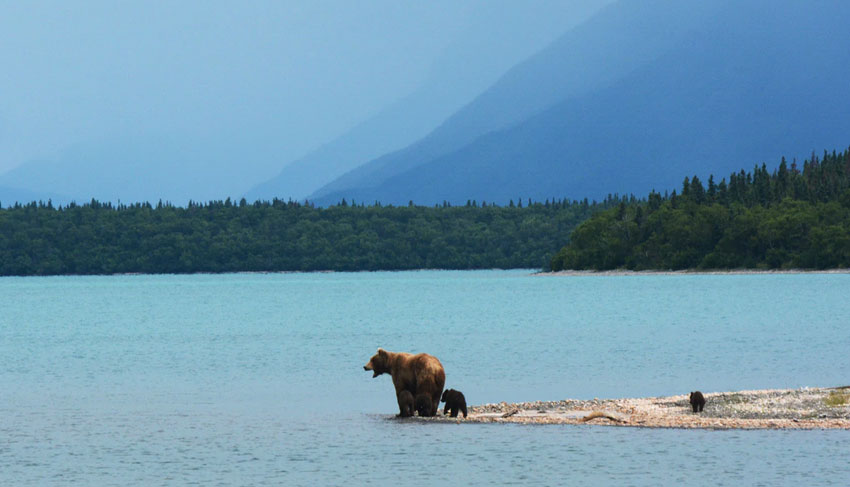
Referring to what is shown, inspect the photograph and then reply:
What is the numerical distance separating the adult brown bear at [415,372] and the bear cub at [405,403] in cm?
9

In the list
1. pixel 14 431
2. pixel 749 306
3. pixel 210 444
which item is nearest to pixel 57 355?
pixel 14 431

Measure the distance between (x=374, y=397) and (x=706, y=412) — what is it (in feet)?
49.9

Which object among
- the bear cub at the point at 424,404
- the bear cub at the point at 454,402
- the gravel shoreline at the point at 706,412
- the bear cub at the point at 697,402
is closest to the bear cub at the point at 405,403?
Answer: the bear cub at the point at 424,404

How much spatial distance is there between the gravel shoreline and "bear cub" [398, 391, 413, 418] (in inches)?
35.9

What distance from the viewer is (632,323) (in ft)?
371

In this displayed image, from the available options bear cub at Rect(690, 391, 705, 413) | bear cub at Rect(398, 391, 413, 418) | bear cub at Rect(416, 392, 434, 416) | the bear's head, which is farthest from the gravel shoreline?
the bear's head

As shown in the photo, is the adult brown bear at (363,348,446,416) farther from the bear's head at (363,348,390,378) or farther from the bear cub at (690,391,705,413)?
the bear cub at (690,391,705,413)

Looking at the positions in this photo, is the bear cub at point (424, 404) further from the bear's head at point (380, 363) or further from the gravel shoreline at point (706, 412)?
the bear's head at point (380, 363)

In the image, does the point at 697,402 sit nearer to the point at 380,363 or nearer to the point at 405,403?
the point at 405,403

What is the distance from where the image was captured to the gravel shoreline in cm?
3672

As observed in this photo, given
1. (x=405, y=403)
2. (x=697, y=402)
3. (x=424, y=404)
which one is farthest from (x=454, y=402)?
(x=697, y=402)

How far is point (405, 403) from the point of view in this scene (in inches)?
1556

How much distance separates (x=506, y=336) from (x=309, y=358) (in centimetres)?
2296

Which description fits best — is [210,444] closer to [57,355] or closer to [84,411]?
[84,411]
